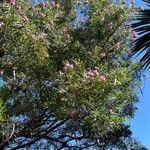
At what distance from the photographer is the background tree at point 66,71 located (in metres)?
10.1

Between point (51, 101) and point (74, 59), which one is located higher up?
point (74, 59)

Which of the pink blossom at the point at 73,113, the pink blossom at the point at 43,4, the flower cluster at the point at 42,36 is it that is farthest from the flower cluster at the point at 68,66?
the pink blossom at the point at 43,4

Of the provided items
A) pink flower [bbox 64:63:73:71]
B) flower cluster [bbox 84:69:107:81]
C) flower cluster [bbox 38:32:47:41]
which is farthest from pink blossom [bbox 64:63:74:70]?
flower cluster [bbox 38:32:47:41]

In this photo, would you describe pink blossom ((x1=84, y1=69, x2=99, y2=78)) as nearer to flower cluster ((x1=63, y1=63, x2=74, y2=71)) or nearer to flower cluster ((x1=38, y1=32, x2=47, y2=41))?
flower cluster ((x1=63, y1=63, x2=74, y2=71))

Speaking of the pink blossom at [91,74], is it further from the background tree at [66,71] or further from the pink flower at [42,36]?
the pink flower at [42,36]

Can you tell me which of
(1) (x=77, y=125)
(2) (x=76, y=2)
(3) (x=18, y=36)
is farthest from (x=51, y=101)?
(2) (x=76, y=2)

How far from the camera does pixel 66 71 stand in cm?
1038

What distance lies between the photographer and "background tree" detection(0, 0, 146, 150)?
10078 mm

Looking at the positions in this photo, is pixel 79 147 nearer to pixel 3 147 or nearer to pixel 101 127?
pixel 3 147

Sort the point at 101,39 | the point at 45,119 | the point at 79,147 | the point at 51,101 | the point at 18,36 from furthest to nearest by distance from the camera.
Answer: the point at 79,147, the point at 45,119, the point at 101,39, the point at 51,101, the point at 18,36

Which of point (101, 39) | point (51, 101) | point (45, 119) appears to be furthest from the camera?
point (45, 119)

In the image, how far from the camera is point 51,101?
10914 mm

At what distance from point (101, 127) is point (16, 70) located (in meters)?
2.05

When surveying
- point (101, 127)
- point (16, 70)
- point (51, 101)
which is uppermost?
point (16, 70)
